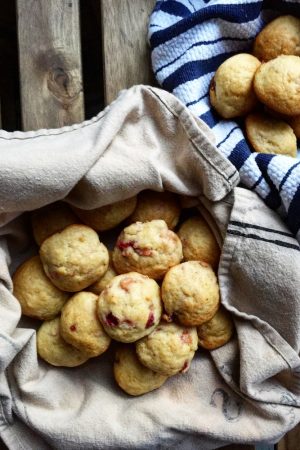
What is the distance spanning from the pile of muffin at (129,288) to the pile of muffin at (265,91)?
6.7 inches

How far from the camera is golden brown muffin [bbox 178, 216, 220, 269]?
33.3 inches

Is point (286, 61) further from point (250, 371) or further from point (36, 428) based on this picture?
point (36, 428)

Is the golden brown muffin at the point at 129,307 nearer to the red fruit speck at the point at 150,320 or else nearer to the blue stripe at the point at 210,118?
the red fruit speck at the point at 150,320

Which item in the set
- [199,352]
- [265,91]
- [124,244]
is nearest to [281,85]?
[265,91]

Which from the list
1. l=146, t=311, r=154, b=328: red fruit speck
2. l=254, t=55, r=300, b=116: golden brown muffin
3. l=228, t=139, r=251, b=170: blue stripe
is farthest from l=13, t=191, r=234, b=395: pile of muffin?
l=254, t=55, r=300, b=116: golden brown muffin

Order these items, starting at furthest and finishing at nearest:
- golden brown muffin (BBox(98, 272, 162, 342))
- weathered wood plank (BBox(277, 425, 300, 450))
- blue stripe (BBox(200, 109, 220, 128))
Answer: weathered wood plank (BBox(277, 425, 300, 450)) → blue stripe (BBox(200, 109, 220, 128)) → golden brown muffin (BBox(98, 272, 162, 342))

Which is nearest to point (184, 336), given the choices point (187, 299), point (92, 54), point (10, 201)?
point (187, 299)

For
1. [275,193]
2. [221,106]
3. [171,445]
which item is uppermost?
[221,106]

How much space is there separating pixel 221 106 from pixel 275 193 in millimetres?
170

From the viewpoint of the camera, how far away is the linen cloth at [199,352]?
79 cm

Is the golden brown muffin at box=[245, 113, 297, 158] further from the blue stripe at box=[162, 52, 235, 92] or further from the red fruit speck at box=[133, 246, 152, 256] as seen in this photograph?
the red fruit speck at box=[133, 246, 152, 256]

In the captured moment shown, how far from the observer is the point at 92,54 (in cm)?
117

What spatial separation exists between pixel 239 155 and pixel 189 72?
17 cm

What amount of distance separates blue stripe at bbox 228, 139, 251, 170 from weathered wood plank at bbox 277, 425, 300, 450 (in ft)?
1.74
